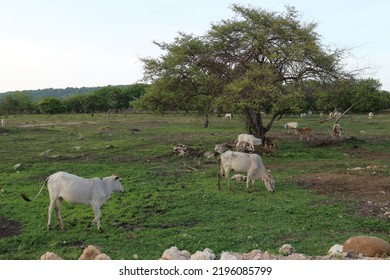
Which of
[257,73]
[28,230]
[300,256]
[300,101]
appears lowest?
[28,230]

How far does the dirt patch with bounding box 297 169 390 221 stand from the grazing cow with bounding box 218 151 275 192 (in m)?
1.59

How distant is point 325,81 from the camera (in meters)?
26.0

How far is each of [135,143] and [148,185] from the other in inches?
478

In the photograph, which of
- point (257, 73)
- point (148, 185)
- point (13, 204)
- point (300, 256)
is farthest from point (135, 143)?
point (300, 256)

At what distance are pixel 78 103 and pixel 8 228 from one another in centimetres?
10433

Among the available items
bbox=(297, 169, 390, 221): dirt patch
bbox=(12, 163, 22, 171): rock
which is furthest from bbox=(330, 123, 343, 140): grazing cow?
bbox=(12, 163, 22, 171): rock

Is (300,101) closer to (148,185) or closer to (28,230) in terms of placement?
(148,185)

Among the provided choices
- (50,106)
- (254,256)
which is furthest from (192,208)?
(50,106)

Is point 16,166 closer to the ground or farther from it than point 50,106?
closer to the ground

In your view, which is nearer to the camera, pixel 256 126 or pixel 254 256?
pixel 254 256

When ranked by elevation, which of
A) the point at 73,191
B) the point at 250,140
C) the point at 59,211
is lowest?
the point at 59,211

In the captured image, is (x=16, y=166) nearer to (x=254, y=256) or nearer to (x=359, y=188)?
(x=359, y=188)

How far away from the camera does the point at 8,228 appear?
11.7m
